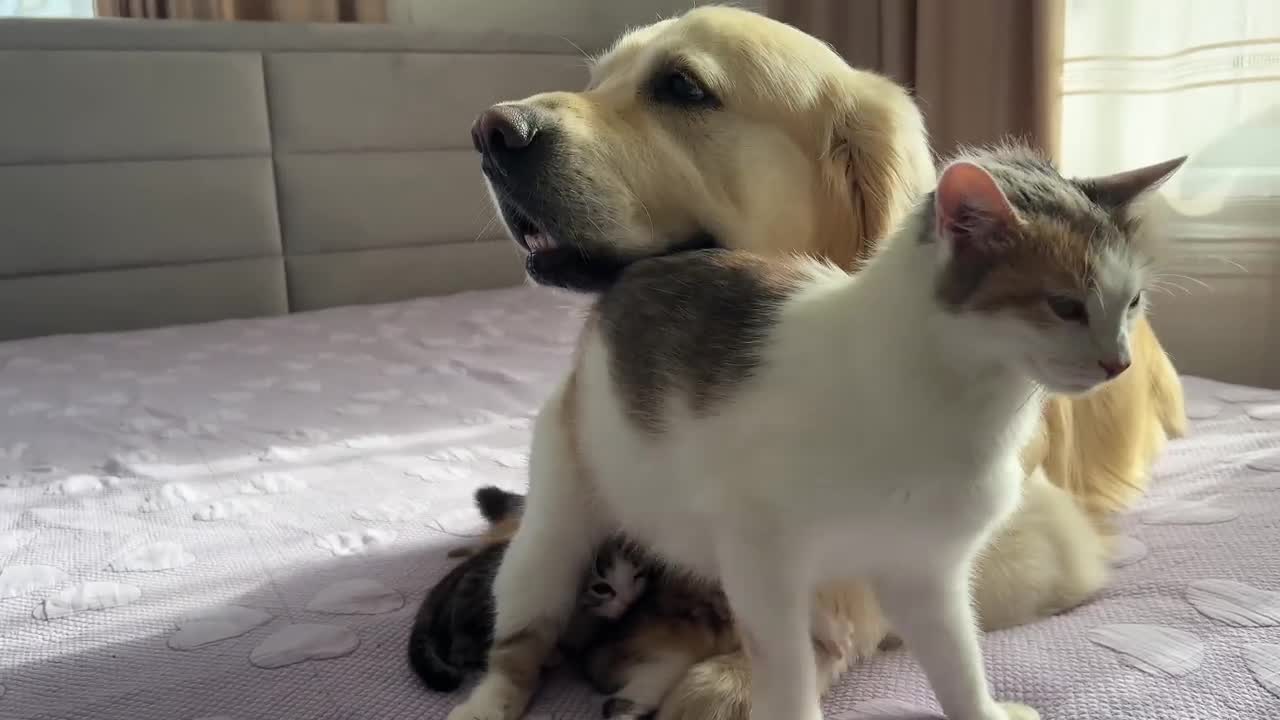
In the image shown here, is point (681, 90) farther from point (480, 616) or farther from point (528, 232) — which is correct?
point (480, 616)

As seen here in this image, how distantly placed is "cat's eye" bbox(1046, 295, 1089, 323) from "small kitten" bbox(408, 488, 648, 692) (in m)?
0.40

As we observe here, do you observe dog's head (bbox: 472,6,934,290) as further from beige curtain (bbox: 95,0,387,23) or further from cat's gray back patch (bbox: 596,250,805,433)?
beige curtain (bbox: 95,0,387,23)

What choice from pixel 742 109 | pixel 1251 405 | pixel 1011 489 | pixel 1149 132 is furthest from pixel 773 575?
pixel 1149 132

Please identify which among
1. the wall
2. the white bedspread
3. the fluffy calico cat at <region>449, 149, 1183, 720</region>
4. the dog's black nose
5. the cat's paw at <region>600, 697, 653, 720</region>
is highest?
the wall

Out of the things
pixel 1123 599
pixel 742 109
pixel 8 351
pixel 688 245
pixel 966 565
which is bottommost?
pixel 8 351

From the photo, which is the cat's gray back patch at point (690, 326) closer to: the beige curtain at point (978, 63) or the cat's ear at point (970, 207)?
the cat's ear at point (970, 207)

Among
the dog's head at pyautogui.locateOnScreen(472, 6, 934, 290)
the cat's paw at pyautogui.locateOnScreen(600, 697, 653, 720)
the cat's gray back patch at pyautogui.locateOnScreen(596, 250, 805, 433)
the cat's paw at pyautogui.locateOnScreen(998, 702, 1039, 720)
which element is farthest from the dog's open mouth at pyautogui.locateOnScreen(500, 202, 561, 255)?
the cat's paw at pyautogui.locateOnScreen(998, 702, 1039, 720)

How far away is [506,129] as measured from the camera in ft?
2.74

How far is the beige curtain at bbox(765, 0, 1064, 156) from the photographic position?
6.67 ft

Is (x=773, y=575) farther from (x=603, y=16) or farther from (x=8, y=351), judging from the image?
(x=603, y=16)

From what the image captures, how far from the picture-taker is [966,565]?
25.4 inches

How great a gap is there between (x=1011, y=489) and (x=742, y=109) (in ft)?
1.57

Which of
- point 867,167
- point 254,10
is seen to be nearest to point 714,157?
point 867,167

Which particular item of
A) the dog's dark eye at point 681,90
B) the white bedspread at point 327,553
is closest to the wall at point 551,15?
the white bedspread at point 327,553
